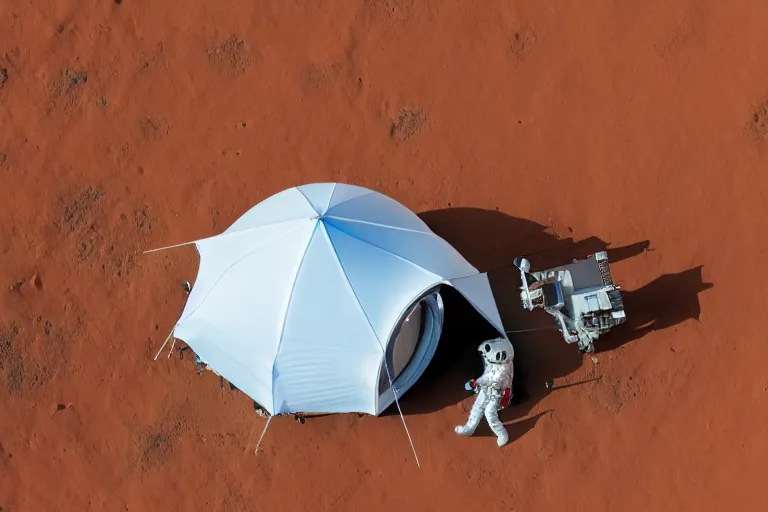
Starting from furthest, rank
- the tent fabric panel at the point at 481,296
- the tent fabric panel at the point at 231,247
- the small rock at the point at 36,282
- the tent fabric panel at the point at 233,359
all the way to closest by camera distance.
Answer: the small rock at the point at 36,282
the tent fabric panel at the point at 481,296
the tent fabric panel at the point at 233,359
the tent fabric panel at the point at 231,247

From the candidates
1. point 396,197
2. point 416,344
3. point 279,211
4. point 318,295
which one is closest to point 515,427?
point 416,344

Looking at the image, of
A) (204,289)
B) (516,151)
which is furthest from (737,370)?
(204,289)

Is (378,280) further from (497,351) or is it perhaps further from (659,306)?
(659,306)

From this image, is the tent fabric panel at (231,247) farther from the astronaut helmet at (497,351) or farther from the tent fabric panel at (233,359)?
the astronaut helmet at (497,351)

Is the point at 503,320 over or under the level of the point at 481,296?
under

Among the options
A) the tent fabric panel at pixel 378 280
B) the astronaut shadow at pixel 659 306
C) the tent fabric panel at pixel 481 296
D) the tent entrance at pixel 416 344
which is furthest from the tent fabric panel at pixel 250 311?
the astronaut shadow at pixel 659 306

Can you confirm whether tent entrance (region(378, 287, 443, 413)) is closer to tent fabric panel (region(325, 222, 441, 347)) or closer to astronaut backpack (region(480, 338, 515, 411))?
astronaut backpack (region(480, 338, 515, 411))
